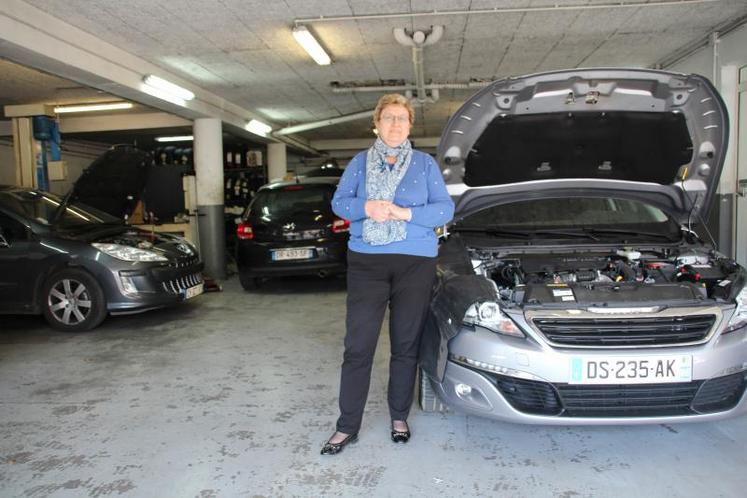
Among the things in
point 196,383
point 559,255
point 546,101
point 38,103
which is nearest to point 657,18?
point 546,101

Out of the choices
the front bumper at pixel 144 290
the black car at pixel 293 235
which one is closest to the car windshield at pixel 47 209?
the front bumper at pixel 144 290

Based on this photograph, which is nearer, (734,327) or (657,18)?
(734,327)

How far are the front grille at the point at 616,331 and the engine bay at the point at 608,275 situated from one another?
11 cm

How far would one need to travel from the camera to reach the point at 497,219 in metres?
3.63

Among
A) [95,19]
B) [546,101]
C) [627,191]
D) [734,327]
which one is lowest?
[734,327]

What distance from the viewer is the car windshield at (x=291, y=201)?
22.3 ft

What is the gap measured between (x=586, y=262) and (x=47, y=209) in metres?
5.07

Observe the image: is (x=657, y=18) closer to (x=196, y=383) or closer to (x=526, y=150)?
(x=526, y=150)

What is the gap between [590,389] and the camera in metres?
2.29

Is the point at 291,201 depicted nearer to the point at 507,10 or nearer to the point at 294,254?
the point at 294,254

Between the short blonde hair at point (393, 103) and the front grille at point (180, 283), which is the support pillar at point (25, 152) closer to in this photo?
the front grille at point (180, 283)

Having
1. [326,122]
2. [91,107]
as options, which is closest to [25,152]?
[91,107]

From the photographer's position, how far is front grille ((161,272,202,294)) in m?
5.38

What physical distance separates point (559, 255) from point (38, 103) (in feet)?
30.2
